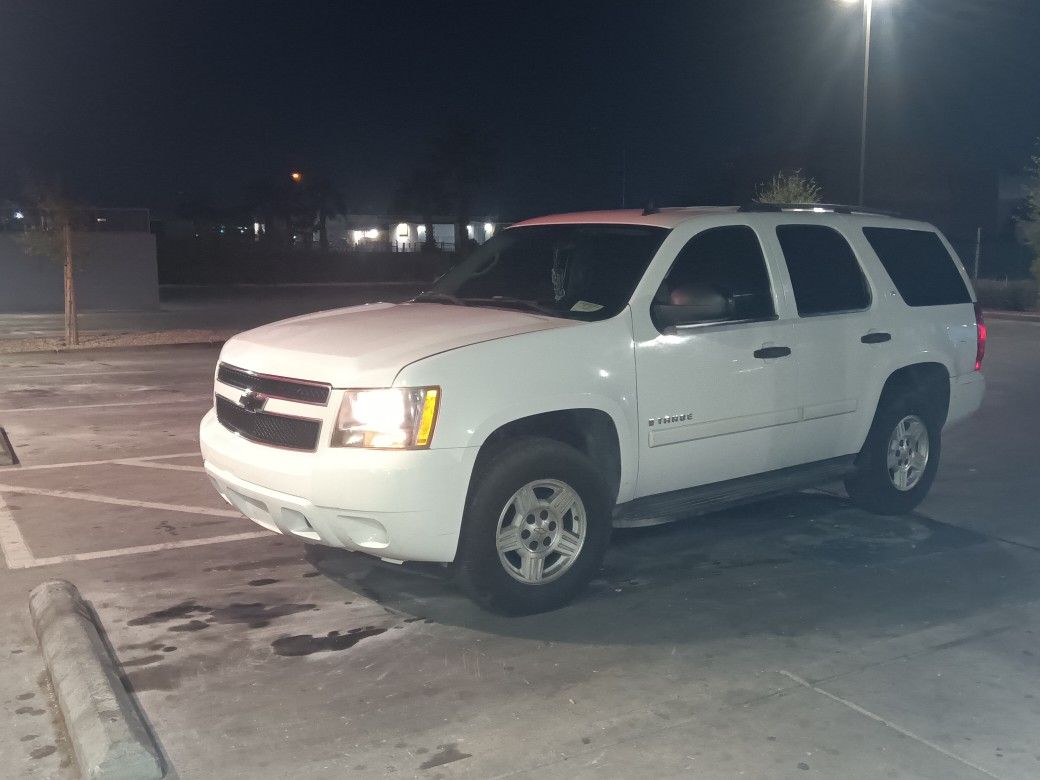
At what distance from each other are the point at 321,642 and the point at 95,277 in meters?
Result: 26.0

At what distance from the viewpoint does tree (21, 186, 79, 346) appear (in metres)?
19.1

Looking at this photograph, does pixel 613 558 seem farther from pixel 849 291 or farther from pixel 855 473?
pixel 849 291

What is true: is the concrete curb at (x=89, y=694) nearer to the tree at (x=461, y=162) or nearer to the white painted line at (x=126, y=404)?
the white painted line at (x=126, y=404)

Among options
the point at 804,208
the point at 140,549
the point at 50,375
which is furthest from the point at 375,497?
the point at 50,375

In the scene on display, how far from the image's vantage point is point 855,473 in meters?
7.00

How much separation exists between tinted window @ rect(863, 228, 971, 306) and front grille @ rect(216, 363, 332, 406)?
12.8 ft

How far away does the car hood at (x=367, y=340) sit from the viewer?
497 cm

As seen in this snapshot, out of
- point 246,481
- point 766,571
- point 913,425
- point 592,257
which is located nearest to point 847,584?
point 766,571

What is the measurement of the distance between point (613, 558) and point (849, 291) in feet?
7.26

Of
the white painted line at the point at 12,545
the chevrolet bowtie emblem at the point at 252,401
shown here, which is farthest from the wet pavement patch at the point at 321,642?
the white painted line at the point at 12,545

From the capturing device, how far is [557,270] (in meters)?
6.29

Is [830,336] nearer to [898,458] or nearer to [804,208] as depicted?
[804,208]

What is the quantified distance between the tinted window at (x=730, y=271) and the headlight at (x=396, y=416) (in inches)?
63.8

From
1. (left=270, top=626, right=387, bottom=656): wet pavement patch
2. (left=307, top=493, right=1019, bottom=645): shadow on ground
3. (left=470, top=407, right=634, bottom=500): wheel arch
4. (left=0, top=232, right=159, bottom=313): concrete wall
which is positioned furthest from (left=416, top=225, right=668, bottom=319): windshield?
(left=0, top=232, right=159, bottom=313): concrete wall
